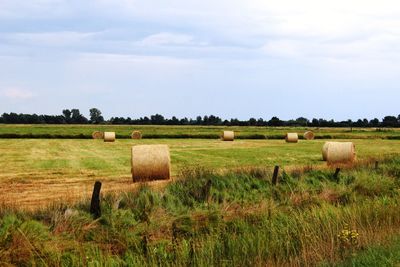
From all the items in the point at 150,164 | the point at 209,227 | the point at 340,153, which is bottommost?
the point at 209,227

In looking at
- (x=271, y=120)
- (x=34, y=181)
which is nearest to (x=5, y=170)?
(x=34, y=181)

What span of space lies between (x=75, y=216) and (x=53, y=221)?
1.63ft

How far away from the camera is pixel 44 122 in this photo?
165875 mm

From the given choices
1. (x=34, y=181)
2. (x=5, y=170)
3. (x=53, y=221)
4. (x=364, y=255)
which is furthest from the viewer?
(x=5, y=170)

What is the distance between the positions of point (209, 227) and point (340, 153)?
61.4 ft

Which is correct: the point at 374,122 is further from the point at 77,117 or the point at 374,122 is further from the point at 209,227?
the point at 209,227

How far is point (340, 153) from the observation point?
29.0 meters

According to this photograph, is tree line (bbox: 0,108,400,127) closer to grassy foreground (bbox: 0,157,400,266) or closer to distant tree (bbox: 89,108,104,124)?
distant tree (bbox: 89,108,104,124)

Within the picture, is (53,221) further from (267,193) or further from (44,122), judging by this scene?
(44,122)

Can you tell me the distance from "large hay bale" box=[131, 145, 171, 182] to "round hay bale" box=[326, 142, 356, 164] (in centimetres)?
1104

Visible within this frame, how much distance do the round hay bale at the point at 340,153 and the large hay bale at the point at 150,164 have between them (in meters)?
11.0

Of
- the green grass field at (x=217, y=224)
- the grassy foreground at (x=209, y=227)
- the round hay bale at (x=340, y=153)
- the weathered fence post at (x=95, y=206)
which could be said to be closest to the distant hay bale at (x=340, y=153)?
the round hay bale at (x=340, y=153)

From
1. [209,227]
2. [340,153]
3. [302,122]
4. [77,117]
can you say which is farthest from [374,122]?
[209,227]

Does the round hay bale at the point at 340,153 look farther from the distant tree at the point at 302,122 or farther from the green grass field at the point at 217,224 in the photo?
the distant tree at the point at 302,122
